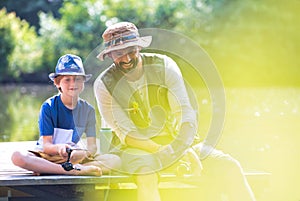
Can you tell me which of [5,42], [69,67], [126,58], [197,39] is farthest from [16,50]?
[126,58]

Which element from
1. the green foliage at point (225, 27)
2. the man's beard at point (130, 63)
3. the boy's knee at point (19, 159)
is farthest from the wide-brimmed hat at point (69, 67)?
the green foliage at point (225, 27)

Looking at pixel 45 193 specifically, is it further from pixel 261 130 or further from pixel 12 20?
pixel 12 20

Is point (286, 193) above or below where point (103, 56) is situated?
below

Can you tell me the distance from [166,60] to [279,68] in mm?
20214

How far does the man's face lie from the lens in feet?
16.1

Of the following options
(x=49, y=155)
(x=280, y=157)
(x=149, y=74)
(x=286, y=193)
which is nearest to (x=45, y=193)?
(x=49, y=155)

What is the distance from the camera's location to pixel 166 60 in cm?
504

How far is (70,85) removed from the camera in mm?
5273

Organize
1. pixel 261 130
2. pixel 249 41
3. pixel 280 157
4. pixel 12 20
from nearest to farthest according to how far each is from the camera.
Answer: pixel 280 157 → pixel 261 130 → pixel 249 41 → pixel 12 20

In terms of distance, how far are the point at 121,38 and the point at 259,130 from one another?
587cm

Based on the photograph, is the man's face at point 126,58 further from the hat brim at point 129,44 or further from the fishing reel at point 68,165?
the fishing reel at point 68,165

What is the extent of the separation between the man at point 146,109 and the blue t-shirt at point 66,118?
195mm

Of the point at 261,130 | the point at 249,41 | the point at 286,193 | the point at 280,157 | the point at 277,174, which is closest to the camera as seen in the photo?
the point at 286,193

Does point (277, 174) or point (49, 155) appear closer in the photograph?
point (49, 155)
